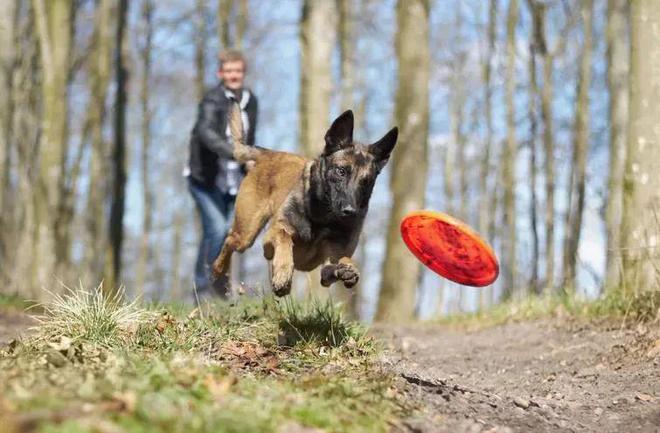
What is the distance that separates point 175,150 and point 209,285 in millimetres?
28480

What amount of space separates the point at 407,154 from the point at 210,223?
5334mm

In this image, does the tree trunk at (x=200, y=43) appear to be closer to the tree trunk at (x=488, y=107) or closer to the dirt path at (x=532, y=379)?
the tree trunk at (x=488, y=107)

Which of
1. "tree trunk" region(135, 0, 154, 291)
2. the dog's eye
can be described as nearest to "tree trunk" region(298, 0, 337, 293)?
the dog's eye

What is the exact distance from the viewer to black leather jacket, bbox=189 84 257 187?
28.7 feet

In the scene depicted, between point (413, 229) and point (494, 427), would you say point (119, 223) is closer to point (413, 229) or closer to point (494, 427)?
point (413, 229)

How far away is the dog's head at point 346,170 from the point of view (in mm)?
6344

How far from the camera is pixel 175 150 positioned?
120ft

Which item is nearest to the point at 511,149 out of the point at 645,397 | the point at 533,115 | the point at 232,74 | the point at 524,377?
the point at 533,115

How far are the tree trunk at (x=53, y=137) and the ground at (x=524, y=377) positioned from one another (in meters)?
4.79

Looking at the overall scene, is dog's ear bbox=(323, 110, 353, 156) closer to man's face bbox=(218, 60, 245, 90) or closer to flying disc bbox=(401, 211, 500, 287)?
flying disc bbox=(401, 211, 500, 287)

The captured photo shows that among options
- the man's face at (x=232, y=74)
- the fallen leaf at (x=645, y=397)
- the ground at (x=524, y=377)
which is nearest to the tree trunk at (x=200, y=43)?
the ground at (x=524, y=377)

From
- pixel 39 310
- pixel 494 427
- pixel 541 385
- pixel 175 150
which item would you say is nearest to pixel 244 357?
pixel 494 427

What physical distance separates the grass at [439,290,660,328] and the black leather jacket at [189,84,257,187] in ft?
13.5

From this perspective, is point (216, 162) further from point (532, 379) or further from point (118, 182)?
point (118, 182)
